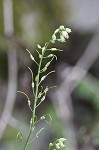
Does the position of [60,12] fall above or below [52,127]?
above

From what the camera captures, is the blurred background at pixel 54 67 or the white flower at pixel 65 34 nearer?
the white flower at pixel 65 34

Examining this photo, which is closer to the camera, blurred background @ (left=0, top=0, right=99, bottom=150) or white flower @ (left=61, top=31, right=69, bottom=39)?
white flower @ (left=61, top=31, right=69, bottom=39)

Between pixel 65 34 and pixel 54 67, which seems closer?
pixel 65 34

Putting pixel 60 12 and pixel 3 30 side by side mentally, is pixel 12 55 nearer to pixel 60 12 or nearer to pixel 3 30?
pixel 3 30

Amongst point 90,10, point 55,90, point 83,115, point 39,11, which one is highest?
point 39,11

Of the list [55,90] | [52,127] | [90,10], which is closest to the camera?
[52,127]

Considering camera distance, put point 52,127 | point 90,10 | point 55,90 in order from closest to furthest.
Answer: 1. point 52,127
2. point 55,90
3. point 90,10

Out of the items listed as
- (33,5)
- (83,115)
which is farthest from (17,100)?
(33,5)

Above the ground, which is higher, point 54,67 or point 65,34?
point 65,34
